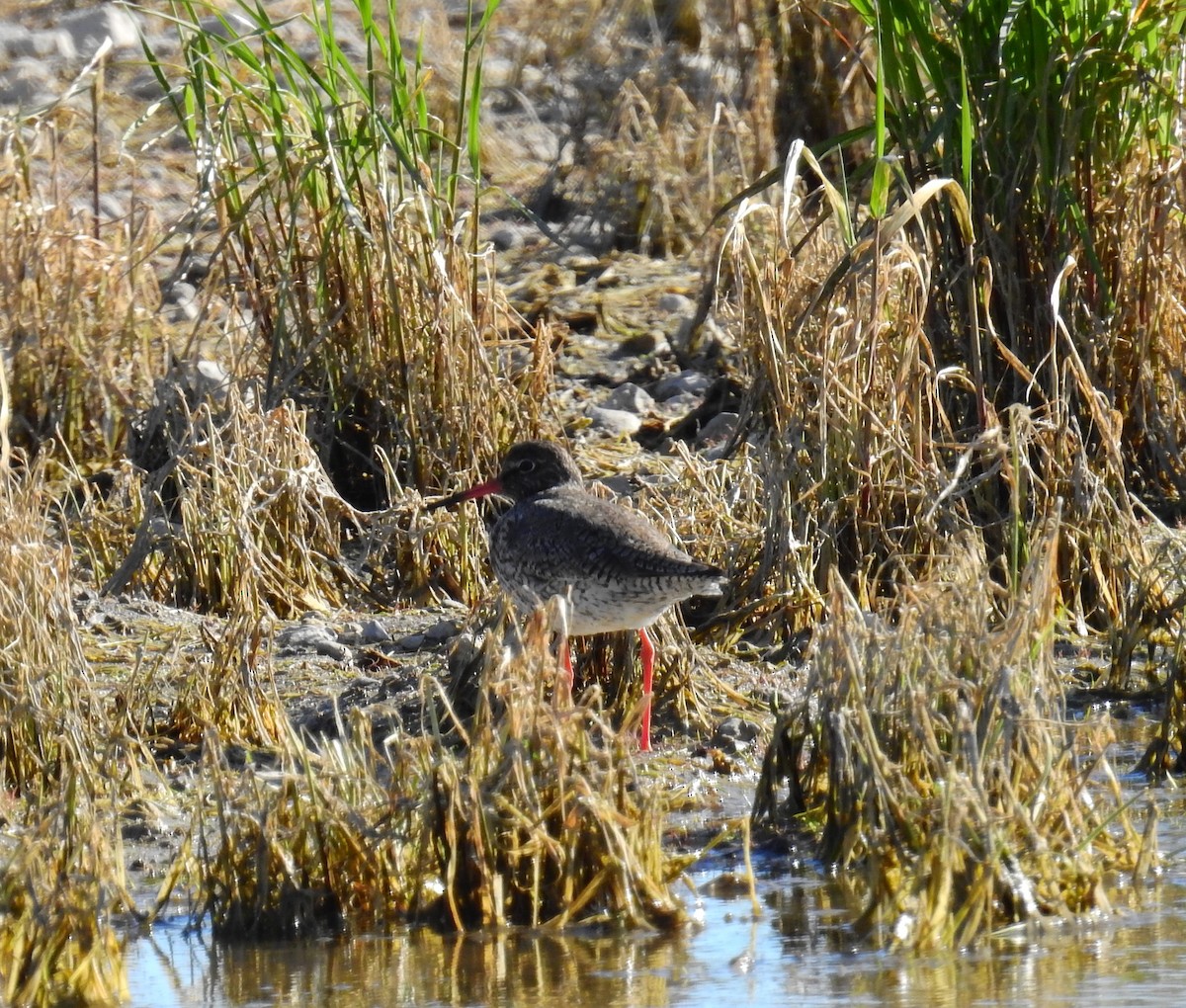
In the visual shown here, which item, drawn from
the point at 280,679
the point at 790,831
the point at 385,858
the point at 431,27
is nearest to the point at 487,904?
the point at 385,858

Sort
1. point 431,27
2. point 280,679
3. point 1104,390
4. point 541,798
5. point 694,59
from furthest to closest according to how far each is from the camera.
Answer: point 431,27 < point 694,59 < point 1104,390 < point 280,679 < point 541,798

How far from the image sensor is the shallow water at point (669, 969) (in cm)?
457

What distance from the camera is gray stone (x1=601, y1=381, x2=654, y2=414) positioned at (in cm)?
927

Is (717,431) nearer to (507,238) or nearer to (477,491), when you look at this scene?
(477,491)

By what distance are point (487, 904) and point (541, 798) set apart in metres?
0.31

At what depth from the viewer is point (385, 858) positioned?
4941mm

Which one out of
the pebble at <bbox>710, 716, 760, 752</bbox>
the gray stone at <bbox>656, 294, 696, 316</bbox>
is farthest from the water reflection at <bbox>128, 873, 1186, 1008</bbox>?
the gray stone at <bbox>656, 294, 696, 316</bbox>

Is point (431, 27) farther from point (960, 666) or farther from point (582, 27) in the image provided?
point (960, 666)

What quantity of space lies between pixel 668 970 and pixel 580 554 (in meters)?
2.18

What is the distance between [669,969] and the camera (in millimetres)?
4781

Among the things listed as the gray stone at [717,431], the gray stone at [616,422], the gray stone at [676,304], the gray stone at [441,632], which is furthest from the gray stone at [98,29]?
the gray stone at [441,632]

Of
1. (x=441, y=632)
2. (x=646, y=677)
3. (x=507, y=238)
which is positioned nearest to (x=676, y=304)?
(x=507, y=238)

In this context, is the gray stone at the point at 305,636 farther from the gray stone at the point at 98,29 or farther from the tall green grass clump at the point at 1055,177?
the gray stone at the point at 98,29

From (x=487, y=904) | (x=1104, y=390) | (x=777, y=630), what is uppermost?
(x=1104, y=390)
